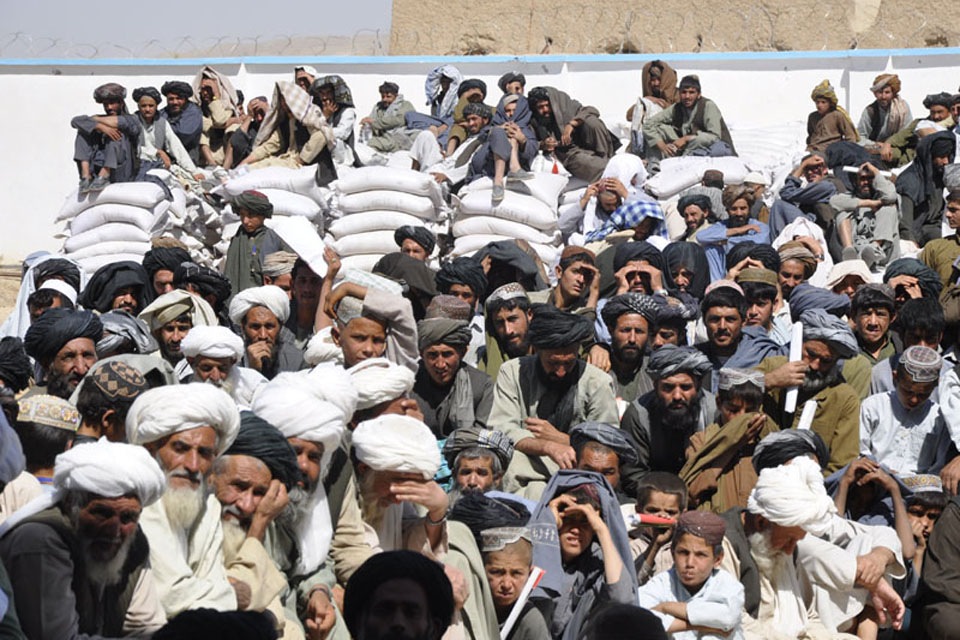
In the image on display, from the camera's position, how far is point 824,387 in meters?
7.02

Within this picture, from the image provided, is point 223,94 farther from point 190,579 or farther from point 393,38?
point 190,579

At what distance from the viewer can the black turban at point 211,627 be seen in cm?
315

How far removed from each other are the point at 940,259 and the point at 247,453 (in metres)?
6.01

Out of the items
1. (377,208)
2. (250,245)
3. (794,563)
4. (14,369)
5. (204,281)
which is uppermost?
(14,369)

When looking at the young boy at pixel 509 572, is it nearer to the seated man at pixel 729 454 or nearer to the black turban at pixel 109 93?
the seated man at pixel 729 454

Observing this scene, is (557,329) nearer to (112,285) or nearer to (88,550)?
(112,285)

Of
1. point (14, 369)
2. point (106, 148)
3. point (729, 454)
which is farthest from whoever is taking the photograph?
point (106, 148)

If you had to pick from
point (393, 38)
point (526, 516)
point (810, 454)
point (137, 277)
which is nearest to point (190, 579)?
point (526, 516)

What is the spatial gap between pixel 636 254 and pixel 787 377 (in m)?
2.12

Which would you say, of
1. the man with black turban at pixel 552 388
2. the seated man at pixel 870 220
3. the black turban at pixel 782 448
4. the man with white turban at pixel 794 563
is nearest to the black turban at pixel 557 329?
the man with black turban at pixel 552 388

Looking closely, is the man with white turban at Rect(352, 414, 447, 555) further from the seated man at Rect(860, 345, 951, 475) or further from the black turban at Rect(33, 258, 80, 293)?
the black turban at Rect(33, 258, 80, 293)

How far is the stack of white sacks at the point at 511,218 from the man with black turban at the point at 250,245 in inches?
83.1

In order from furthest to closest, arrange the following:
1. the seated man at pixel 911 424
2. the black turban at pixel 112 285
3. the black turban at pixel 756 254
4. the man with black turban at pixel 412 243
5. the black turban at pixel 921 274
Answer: the man with black turban at pixel 412 243
the black turban at pixel 756 254
the black turban at pixel 921 274
the black turban at pixel 112 285
the seated man at pixel 911 424

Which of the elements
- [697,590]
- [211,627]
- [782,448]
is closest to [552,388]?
[782,448]
